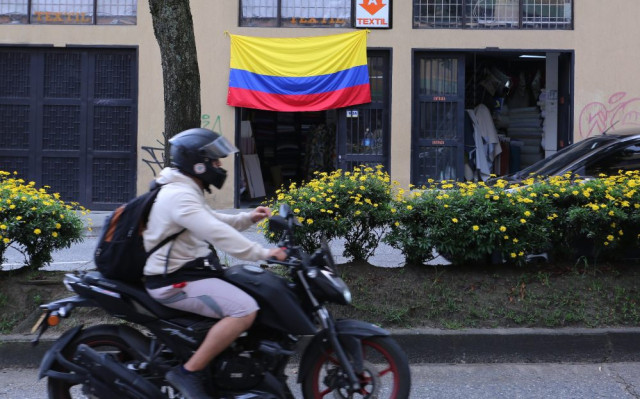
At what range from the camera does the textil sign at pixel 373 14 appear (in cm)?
1493

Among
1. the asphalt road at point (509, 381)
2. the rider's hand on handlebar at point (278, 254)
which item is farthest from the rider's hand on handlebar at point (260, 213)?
the asphalt road at point (509, 381)

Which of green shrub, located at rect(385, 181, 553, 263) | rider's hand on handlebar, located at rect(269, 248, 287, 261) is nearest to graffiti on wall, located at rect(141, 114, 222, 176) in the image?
green shrub, located at rect(385, 181, 553, 263)

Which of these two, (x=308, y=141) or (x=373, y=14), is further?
(x=308, y=141)

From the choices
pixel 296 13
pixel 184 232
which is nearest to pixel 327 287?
pixel 184 232

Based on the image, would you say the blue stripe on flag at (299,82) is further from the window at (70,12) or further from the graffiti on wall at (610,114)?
the graffiti on wall at (610,114)

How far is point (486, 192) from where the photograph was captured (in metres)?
6.36

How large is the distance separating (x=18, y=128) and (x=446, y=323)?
39.4 feet

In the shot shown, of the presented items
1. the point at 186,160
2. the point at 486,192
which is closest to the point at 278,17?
the point at 486,192

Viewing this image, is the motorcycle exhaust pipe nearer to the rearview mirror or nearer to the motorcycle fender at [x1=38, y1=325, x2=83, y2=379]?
the motorcycle fender at [x1=38, y1=325, x2=83, y2=379]

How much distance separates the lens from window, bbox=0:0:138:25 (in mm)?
15023

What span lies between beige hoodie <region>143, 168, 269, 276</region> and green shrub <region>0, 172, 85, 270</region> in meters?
2.57

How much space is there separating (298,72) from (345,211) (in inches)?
351

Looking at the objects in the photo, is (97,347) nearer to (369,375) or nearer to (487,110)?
(369,375)

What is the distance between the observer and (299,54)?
48.7 ft
